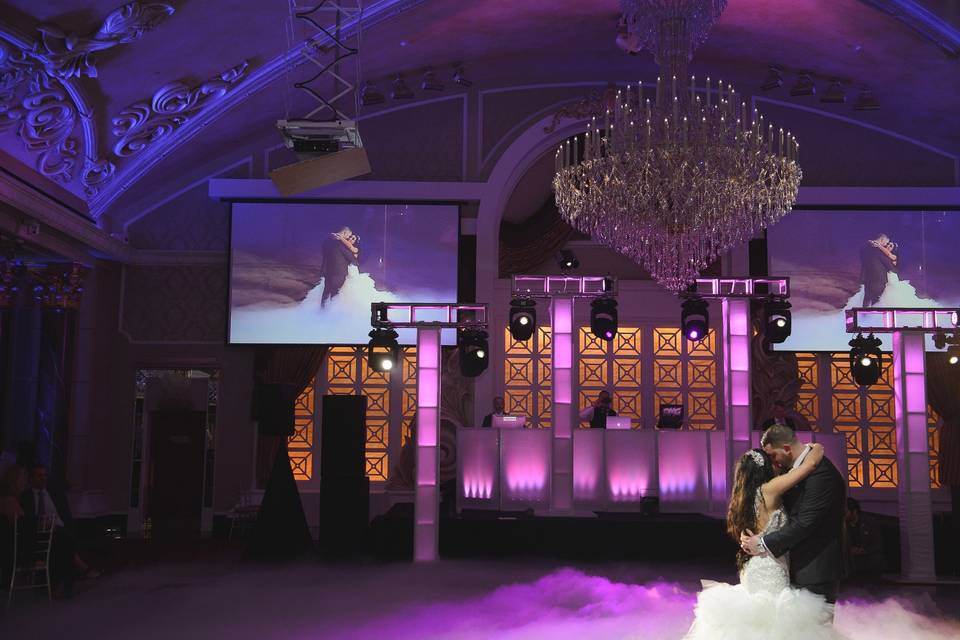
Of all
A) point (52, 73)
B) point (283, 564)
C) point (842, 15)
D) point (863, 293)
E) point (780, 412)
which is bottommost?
point (283, 564)

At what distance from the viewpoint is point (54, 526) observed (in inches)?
299

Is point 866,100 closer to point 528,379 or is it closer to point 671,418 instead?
point 671,418

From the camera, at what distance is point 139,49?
8625 mm

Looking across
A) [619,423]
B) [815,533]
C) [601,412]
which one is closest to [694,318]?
[619,423]

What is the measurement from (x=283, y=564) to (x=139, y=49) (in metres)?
5.35

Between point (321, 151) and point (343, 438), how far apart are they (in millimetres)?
4008

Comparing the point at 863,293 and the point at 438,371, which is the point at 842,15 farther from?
the point at 438,371

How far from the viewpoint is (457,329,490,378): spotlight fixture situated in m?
10.3

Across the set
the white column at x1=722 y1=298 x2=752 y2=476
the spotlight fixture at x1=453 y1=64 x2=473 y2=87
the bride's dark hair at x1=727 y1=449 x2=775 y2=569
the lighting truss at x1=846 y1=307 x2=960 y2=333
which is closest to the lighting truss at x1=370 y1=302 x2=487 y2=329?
the white column at x1=722 y1=298 x2=752 y2=476

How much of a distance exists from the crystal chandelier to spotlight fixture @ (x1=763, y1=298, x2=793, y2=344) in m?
2.03

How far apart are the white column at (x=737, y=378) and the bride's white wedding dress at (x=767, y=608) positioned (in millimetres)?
5696

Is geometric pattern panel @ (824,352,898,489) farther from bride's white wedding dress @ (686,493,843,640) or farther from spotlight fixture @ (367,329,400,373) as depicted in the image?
bride's white wedding dress @ (686,493,843,640)

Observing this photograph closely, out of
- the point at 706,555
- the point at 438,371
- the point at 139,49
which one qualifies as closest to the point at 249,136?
the point at 139,49

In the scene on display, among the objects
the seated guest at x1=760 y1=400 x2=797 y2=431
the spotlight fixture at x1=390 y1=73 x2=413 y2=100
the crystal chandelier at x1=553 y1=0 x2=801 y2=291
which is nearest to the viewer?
the crystal chandelier at x1=553 y1=0 x2=801 y2=291
